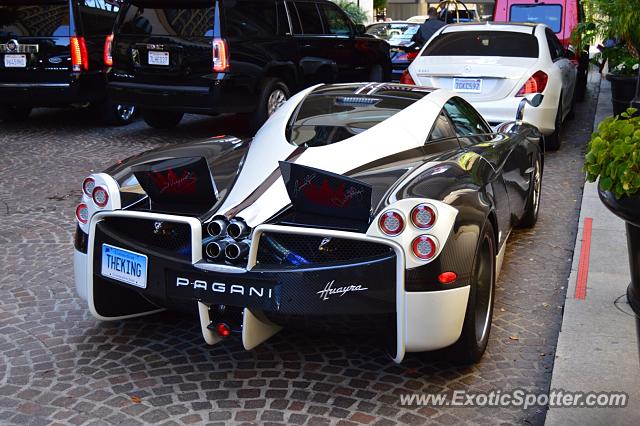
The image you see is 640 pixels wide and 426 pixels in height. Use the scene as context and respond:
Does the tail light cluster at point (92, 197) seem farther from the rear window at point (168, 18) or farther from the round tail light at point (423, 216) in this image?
the rear window at point (168, 18)

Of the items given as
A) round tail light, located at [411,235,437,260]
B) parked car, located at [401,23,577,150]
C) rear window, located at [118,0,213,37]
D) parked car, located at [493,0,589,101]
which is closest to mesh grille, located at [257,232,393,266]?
round tail light, located at [411,235,437,260]

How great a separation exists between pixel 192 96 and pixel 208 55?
53 cm

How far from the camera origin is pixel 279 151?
15.5 ft

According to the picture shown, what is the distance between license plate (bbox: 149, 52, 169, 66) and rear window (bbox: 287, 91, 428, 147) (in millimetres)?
4782

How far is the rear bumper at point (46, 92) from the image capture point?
10.9 m

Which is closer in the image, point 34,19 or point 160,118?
point 34,19

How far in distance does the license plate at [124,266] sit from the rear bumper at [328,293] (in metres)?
0.06

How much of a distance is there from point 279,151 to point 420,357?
143 centimetres

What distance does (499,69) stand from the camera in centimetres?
888

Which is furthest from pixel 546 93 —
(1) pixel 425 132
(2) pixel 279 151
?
(2) pixel 279 151

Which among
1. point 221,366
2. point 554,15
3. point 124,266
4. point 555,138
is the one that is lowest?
point 221,366

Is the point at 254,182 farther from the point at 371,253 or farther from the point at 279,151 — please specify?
→ the point at 371,253

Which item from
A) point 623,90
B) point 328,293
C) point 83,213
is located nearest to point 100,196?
point 83,213

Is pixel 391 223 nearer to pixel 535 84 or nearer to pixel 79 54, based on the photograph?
pixel 535 84
